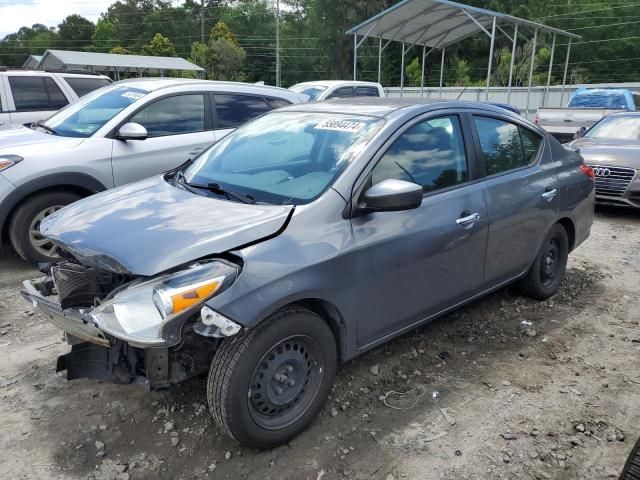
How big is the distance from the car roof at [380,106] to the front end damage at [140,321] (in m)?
1.56

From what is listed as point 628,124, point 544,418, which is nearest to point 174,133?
point 544,418

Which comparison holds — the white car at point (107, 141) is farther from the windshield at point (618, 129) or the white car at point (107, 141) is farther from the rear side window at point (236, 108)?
the windshield at point (618, 129)

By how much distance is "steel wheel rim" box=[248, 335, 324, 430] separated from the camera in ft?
8.55

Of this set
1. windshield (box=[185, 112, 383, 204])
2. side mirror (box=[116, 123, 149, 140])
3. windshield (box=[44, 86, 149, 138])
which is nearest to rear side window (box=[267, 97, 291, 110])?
windshield (box=[44, 86, 149, 138])

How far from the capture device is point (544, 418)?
3064mm

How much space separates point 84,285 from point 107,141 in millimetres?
3162

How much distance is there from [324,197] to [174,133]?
12.4 feet

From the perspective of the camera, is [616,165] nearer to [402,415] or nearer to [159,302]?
[402,415]

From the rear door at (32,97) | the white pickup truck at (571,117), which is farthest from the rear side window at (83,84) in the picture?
the white pickup truck at (571,117)

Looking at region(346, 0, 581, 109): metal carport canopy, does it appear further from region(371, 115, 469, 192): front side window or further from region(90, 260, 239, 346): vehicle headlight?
region(90, 260, 239, 346): vehicle headlight

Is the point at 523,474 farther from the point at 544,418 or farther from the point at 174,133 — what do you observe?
the point at 174,133

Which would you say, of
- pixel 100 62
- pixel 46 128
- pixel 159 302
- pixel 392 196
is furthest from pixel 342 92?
pixel 100 62

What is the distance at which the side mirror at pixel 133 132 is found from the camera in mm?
5355

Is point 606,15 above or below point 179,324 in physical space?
above
